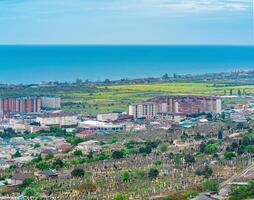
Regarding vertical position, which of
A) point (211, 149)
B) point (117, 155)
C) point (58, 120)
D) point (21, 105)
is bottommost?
point (117, 155)

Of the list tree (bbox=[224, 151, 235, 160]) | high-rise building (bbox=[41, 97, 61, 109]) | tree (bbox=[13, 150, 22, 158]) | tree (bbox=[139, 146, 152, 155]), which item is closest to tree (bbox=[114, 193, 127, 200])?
tree (bbox=[224, 151, 235, 160])

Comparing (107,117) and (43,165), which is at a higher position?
(107,117)

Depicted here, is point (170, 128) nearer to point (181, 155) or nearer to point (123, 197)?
point (181, 155)

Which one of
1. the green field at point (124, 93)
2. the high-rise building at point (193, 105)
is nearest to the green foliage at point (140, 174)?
the high-rise building at point (193, 105)

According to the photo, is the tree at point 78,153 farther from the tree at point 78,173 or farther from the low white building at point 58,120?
the low white building at point 58,120

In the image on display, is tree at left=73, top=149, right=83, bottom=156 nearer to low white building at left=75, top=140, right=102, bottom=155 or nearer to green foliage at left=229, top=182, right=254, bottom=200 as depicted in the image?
low white building at left=75, top=140, right=102, bottom=155

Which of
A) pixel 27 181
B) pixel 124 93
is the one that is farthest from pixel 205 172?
pixel 124 93

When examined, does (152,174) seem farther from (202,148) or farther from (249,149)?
(249,149)
